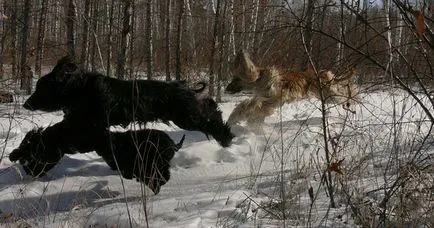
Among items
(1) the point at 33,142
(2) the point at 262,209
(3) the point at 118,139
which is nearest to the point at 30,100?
(1) the point at 33,142

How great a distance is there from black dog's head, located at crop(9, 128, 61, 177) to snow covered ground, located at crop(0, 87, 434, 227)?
95 millimetres

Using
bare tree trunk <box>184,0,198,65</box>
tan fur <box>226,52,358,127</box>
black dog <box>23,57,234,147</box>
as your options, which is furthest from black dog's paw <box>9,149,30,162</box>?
bare tree trunk <box>184,0,198,65</box>

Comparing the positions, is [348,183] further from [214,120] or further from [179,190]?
[214,120]

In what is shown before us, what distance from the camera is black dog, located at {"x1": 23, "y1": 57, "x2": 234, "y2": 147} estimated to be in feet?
14.6

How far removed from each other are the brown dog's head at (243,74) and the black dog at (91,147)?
8.20ft

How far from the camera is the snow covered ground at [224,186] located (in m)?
3.07

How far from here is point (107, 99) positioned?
14.6 ft

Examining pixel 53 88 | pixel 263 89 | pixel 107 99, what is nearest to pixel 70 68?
pixel 53 88

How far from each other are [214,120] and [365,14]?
8.03 ft

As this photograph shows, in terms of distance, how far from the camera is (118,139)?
14.9 feet

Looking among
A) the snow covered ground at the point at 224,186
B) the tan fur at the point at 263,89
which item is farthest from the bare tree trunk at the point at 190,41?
the snow covered ground at the point at 224,186

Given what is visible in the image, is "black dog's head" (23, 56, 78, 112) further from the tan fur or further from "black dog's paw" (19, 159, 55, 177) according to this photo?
the tan fur

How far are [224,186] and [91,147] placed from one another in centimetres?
134

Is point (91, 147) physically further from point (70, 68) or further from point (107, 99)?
point (70, 68)
